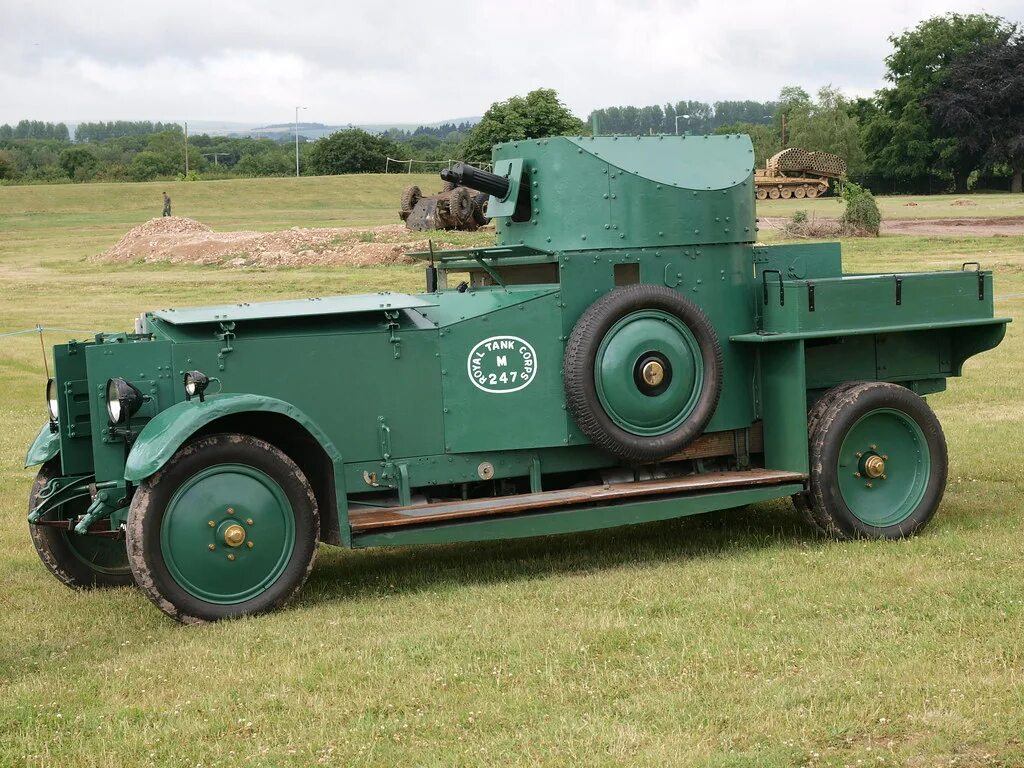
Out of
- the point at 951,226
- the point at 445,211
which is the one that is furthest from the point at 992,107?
the point at 445,211

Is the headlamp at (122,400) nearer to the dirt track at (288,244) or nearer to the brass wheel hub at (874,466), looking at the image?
the brass wheel hub at (874,466)

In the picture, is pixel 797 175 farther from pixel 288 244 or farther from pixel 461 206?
pixel 288 244

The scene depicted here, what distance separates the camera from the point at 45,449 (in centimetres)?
838

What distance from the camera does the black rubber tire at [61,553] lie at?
842cm

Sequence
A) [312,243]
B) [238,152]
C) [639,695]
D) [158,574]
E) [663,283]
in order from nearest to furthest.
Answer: [639,695]
[158,574]
[663,283]
[312,243]
[238,152]

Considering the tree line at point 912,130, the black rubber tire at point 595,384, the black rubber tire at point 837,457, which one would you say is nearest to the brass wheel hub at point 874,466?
the black rubber tire at point 837,457

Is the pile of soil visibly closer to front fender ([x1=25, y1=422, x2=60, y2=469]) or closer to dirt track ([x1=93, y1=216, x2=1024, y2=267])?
dirt track ([x1=93, y1=216, x2=1024, y2=267])

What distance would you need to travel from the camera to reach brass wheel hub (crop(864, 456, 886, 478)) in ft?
29.5

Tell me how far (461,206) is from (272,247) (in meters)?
4.92

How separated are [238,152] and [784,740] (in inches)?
4606

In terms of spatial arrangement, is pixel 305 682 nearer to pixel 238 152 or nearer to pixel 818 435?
pixel 818 435

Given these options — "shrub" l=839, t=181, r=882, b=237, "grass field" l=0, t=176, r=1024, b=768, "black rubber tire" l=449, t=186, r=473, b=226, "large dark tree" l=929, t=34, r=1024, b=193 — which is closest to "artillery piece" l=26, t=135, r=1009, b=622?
"grass field" l=0, t=176, r=1024, b=768

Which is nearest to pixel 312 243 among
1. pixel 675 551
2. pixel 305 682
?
pixel 675 551

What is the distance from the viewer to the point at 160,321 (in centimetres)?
793
